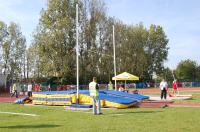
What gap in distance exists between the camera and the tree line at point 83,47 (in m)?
69.7

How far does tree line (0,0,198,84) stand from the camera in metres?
69.7

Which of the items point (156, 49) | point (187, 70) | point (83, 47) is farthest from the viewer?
point (187, 70)

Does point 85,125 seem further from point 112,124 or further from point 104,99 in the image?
point 104,99

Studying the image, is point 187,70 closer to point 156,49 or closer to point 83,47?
point 156,49

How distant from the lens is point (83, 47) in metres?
76.4

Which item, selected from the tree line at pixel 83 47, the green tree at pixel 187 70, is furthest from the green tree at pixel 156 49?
the green tree at pixel 187 70

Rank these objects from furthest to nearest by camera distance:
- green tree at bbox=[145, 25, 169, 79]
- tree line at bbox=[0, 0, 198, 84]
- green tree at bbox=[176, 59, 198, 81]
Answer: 1. green tree at bbox=[176, 59, 198, 81]
2. green tree at bbox=[145, 25, 169, 79]
3. tree line at bbox=[0, 0, 198, 84]

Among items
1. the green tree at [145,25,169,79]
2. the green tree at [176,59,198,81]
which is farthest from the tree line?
the green tree at [176,59,198,81]

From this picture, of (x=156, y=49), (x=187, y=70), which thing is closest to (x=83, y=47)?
(x=156, y=49)

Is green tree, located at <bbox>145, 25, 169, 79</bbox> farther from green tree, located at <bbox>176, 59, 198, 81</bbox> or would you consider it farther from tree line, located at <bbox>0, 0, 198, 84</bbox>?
green tree, located at <bbox>176, 59, 198, 81</bbox>

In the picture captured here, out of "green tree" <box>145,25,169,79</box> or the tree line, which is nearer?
the tree line

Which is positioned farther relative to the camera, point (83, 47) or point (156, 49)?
point (156, 49)

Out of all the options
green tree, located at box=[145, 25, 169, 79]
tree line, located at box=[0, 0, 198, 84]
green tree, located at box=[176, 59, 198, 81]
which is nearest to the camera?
tree line, located at box=[0, 0, 198, 84]

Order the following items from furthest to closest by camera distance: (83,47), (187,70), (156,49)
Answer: (187,70) → (156,49) → (83,47)
